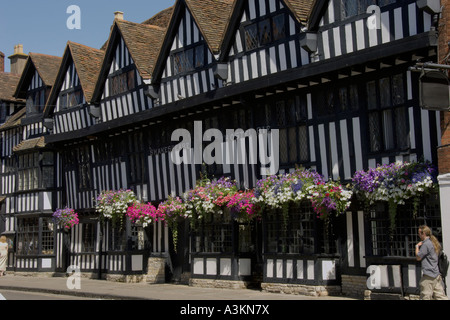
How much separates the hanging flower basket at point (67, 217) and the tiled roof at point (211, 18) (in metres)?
9.74

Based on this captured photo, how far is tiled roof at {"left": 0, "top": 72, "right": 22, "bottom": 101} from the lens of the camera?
3331 centimetres

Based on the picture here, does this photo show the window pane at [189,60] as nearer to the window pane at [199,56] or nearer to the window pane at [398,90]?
the window pane at [199,56]

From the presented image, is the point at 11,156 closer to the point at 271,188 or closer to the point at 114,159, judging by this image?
the point at 114,159

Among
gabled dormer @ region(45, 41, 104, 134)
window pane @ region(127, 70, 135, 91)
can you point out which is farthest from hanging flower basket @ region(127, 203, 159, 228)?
gabled dormer @ region(45, 41, 104, 134)

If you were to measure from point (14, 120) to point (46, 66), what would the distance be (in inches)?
134

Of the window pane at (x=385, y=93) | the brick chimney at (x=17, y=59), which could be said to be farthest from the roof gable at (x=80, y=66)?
the window pane at (x=385, y=93)

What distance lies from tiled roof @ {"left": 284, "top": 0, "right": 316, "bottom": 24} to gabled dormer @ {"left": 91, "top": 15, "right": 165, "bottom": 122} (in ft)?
21.0

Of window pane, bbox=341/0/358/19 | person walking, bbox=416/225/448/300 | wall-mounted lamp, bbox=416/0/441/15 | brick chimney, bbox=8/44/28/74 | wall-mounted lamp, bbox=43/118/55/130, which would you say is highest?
brick chimney, bbox=8/44/28/74

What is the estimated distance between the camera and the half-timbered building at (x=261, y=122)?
50.8 feet

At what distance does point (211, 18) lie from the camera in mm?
Answer: 21422

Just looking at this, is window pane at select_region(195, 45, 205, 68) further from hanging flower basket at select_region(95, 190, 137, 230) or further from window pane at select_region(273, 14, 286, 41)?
hanging flower basket at select_region(95, 190, 137, 230)

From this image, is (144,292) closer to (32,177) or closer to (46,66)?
(32,177)

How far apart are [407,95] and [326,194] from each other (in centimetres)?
291

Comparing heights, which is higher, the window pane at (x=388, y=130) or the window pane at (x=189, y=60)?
the window pane at (x=189, y=60)
